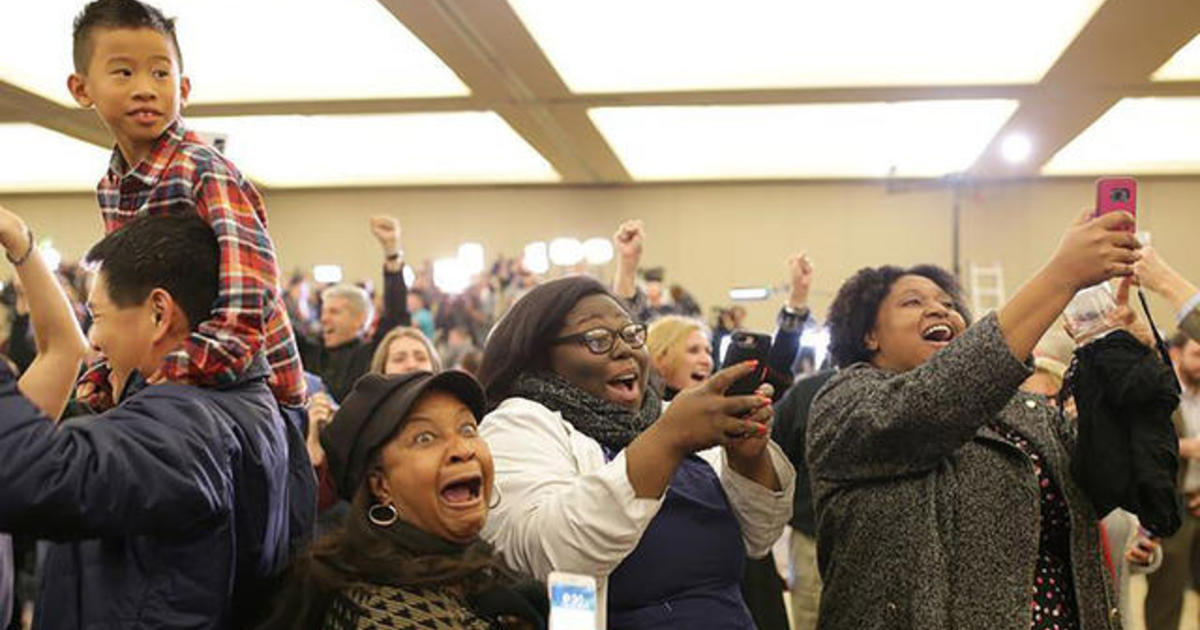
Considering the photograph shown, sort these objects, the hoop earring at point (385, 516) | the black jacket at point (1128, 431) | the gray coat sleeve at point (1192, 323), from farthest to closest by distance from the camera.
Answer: the gray coat sleeve at point (1192, 323) < the black jacket at point (1128, 431) < the hoop earring at point (385, 516)

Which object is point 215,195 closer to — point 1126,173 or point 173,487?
point 173,487

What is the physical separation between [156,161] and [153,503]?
2.41ft

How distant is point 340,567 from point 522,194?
1090 cm

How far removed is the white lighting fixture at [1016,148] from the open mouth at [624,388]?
8.00m

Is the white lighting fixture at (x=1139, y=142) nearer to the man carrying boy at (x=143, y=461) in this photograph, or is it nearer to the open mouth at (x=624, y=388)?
the open mouth at (x=624, y=388)

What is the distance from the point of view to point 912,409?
1866 millimetres

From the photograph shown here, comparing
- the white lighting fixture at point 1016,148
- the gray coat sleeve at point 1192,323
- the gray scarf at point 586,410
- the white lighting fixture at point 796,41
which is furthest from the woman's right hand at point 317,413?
the white lighting fixture at point 1016,148

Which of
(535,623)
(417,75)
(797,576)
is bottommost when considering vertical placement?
(797,576)

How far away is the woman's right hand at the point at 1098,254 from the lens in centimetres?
174

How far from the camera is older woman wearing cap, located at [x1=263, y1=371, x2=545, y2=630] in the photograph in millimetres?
1496

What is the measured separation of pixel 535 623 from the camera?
1.62 metres

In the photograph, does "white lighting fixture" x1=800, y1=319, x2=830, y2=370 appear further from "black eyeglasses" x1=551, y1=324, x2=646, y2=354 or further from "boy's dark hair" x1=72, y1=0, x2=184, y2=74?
"boy's dark hair" x1=72, y1=0, x2=184, y2=74

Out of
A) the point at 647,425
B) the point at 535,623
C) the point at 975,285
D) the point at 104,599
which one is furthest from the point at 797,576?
the point at 975,285

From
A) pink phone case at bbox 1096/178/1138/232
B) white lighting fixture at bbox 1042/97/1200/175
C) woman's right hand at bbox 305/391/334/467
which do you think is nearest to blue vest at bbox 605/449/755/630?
pink phone case at bbox 1096/178/1138/232
